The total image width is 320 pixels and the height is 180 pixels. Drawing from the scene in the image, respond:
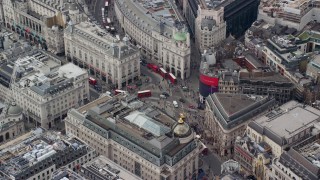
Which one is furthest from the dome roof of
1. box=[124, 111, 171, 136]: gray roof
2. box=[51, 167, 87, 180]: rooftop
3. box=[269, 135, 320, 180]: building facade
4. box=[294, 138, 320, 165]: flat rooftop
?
box=[294, 138, 320, 165]: flat rooftop

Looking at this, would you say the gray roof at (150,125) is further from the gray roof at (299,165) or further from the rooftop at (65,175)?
the gray roof at (299,165)

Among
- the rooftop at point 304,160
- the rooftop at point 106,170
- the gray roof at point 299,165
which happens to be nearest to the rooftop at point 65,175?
the rooftop at point 106,170

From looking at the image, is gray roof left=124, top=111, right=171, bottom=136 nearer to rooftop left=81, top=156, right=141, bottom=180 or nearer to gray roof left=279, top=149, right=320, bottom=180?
rooftop left=81, top=156, right=141, bottom=180

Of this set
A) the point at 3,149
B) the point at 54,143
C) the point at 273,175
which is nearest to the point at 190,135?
the point at 273,175

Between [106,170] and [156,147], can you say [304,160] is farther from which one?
[106,170]

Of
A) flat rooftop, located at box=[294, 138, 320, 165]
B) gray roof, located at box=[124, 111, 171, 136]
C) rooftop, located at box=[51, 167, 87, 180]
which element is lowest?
rooftop, located at box=[51, 167, 87, 180]

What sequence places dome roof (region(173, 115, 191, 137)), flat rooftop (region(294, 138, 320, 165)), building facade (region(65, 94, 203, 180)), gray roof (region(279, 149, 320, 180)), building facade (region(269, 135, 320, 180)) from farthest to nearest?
dome roof (region(173, 115, 191, 137)) < building facade (region(65, 94, 203, 180)) < flat rooftop (region(294, 138, 320, 165)) < building facade (region(269, 135, 320, 180)) < gray roof (region(279, 149, 320, 180))

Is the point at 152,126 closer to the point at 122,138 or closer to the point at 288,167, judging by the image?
the point at 122,138
